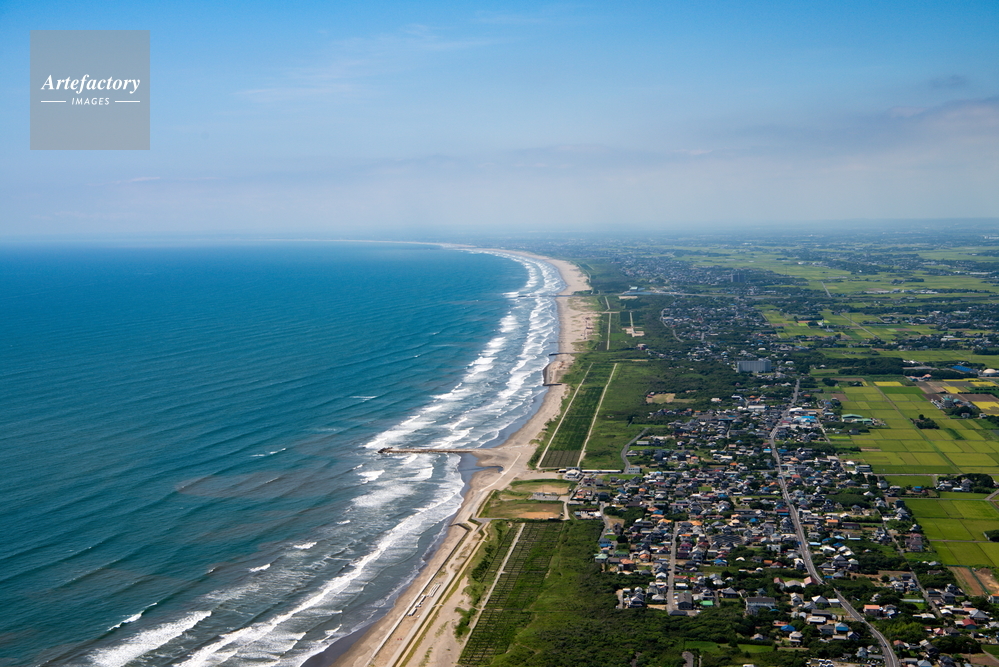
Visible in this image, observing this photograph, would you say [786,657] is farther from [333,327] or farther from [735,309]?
[735,309]

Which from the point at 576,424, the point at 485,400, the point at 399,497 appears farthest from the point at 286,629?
the point at 485,400

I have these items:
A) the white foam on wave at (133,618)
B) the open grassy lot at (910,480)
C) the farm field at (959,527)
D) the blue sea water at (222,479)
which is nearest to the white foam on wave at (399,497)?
the blue sea water at (222,479)

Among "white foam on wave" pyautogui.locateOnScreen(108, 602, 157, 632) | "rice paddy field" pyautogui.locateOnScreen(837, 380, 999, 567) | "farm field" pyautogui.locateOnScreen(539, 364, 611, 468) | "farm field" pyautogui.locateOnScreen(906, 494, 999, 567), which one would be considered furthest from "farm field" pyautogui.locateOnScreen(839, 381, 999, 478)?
"white foam on wave" pyautogui.locateOnScreen(108, 602, 157, 632)

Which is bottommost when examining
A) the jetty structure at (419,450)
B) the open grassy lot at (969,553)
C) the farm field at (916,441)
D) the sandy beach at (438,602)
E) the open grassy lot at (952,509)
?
the sandy beach at (438,602)

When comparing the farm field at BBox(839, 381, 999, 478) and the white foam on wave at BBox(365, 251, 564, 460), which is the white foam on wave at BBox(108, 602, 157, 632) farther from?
the farm field at BBox(839, 381, 999, 478)

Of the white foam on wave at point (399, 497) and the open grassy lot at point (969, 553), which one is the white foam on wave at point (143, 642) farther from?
the open grassy lot at point (969, 553)

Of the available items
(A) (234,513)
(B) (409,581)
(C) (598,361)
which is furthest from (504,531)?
(C) (598,361)

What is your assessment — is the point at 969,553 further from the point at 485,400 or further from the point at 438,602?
the point at 485,400
